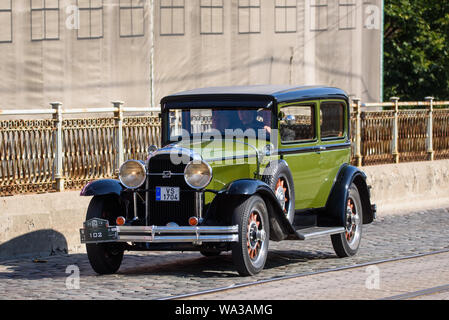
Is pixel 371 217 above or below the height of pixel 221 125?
below

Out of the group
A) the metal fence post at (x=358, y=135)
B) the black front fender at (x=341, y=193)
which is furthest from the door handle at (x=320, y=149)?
the metal fence post at (x=358, y=135)

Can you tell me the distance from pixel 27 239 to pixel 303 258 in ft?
10.6

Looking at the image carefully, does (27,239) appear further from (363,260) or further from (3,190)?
(363,260)

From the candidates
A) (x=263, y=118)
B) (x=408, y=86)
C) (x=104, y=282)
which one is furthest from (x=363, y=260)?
(x=408, y=86)

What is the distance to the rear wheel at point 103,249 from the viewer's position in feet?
33.3

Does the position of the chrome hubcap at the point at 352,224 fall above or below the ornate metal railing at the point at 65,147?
below

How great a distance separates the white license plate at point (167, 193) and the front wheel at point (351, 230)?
2.48 metres

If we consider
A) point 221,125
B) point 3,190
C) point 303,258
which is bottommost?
point 303,258

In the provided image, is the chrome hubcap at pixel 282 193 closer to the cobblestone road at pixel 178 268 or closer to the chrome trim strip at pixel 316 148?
the chrome trim strip at pixel 316 148

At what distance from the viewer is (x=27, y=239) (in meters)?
11.8

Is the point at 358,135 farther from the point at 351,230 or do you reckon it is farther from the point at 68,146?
the point at 68,146

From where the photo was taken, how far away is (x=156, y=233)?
9688 mm

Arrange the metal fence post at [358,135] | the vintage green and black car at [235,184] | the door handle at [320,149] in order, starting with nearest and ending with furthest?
the vintage green and black car at [235,184] → the door handle at [320,149] → the metal fence post at [358,135]

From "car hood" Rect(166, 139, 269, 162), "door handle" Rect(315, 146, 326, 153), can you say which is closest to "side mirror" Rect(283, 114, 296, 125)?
"car hood" Rect(166, 139, 269, 162)
